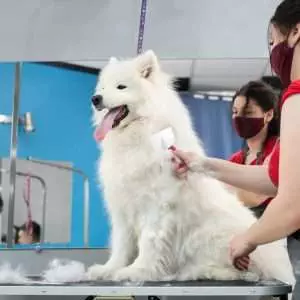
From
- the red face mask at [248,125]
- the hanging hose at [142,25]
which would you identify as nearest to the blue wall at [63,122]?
the hanging hose at [142,25]

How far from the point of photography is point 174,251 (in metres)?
1.60

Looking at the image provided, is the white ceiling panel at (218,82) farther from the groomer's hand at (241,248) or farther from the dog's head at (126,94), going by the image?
the groomer's hand at (241,248)

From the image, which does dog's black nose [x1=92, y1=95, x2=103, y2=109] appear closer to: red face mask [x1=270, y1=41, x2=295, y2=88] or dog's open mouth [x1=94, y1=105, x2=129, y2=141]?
dog's open mouth [x1=94, y1=105, x2=129, y2=141]

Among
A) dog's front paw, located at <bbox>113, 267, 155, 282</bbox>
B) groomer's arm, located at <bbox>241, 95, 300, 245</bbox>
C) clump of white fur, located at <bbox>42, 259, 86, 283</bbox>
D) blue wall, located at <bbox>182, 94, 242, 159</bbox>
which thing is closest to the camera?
groomer's arm, located at <bbox>241, 95, 300, 245</bbox>

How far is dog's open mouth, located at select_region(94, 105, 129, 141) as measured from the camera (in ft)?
5.58

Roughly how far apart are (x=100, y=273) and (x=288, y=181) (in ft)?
2.75

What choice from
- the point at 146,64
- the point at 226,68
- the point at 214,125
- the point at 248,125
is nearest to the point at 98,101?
the point at 146,64

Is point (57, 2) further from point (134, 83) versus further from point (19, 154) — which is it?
point (19, 154)

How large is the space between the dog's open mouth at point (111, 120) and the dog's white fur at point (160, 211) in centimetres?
2

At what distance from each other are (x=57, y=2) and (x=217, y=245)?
5.37ft

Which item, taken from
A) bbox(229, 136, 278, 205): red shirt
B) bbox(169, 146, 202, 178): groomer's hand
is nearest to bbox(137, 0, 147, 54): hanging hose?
Result: bbox(229, 136, 278, 205): red shirt

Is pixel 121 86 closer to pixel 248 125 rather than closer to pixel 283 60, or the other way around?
pixel 248 125

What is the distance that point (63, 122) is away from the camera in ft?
15.3

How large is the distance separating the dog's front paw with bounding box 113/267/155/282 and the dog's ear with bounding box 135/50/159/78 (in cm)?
70
